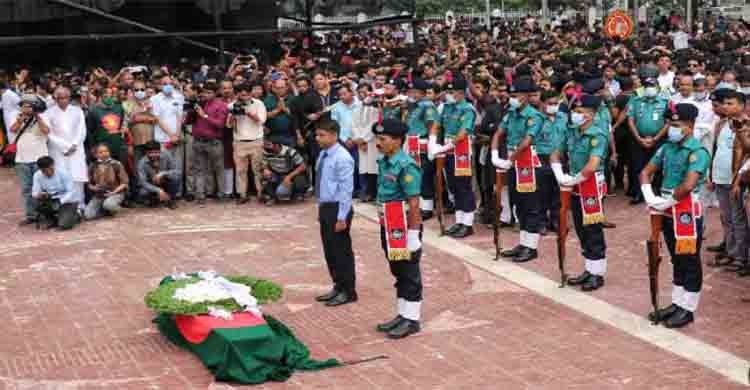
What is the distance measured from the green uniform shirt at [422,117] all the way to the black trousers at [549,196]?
173 centimetres

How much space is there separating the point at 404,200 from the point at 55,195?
7028mm

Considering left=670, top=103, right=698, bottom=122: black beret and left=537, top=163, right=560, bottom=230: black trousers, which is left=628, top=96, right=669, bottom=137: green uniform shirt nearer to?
left=537, top=163, right=560, bottom=230: black trousers

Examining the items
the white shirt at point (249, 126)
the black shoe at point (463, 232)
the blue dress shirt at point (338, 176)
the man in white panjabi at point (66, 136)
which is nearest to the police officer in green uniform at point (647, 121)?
the black shoe at point (463, 232)

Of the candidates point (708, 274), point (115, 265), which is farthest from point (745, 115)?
point (115, 265)

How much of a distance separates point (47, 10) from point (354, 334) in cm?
1862

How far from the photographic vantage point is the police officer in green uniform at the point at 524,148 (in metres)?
11.7

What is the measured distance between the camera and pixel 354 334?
30.6 ft

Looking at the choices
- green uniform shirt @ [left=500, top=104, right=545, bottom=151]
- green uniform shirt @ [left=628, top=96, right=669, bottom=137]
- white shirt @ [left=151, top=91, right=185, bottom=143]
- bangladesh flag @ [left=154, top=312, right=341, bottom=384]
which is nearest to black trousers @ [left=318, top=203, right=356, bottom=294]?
bangladesh flag @ [left=154, top=312, right=341, bottom=384]

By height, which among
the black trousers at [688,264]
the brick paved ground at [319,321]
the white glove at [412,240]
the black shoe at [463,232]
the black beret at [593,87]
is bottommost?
the brick paved ground at [319,321]

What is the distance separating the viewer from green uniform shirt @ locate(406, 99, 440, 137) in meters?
13.4

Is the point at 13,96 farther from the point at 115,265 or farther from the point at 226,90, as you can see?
the point at 115,265

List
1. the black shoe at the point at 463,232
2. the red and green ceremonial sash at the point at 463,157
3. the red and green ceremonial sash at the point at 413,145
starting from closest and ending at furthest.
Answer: the red and green ceremonial sash at the point at 463,157 < the black shoe at the point at 463,232 < the red and green ceremonial sash at the point at 413,145

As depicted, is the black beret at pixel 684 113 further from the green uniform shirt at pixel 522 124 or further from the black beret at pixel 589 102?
the green uniform shirt at pixel 522 124

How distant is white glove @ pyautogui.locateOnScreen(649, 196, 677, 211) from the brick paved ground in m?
1.09
